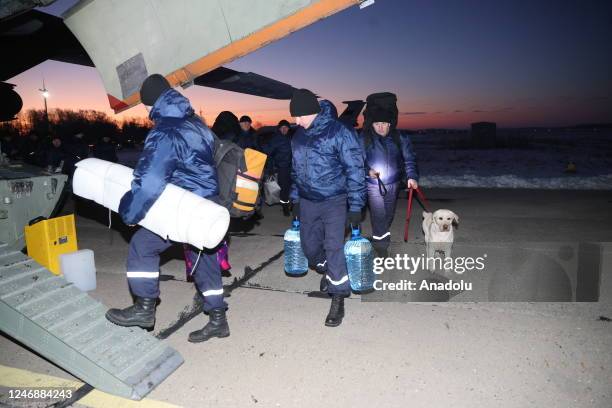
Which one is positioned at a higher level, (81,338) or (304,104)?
(304,104)

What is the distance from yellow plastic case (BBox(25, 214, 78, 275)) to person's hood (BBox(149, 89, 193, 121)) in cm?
223

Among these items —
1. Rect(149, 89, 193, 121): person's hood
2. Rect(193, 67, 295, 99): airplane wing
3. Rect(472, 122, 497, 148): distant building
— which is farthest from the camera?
Rect(472, 122, 497, 148): distant building

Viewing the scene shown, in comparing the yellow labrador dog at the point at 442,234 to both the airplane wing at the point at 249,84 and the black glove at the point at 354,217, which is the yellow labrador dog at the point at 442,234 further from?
the airplane wing at the point at 249,84

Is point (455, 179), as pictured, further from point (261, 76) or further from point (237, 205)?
point (237, 205)

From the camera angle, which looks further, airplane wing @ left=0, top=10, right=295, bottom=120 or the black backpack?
airplane wing @ left=0, top=10, right=295, bottom=120

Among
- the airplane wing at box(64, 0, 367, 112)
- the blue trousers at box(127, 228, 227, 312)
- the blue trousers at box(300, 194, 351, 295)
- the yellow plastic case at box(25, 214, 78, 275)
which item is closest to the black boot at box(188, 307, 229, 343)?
the blue trousers at box(127, 228, 227, 312)

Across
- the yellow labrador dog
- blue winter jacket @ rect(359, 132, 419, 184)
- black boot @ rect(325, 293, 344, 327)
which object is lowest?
black boot @ rect(325, 293, 344, 327)

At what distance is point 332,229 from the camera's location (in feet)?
11.6

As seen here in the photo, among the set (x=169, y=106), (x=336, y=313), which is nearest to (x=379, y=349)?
(x=336, y=313)

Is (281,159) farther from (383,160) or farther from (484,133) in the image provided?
(484,133)

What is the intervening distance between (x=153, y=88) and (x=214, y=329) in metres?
1.99

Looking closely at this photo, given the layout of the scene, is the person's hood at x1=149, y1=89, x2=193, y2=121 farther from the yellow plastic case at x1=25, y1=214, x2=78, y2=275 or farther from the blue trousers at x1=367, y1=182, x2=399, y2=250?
the blue trousers at x1=367, y1=182, x2=399, y2=250

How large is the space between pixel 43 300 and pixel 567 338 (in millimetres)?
4202

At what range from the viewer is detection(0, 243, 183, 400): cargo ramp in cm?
259
